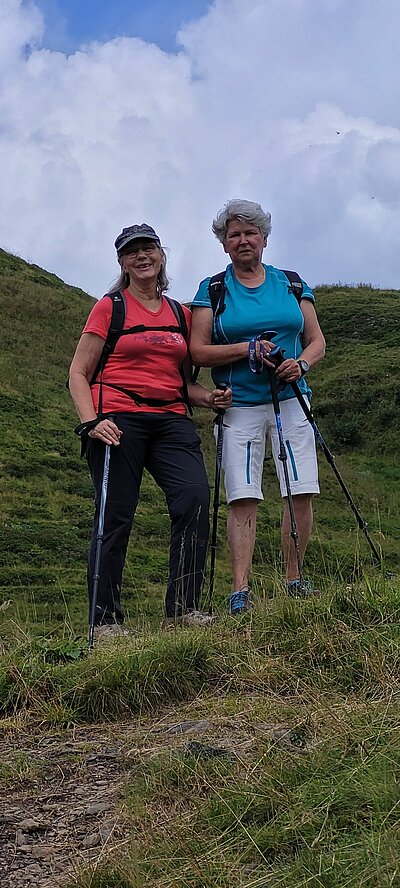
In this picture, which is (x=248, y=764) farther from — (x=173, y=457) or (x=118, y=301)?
(x=118, y=301)

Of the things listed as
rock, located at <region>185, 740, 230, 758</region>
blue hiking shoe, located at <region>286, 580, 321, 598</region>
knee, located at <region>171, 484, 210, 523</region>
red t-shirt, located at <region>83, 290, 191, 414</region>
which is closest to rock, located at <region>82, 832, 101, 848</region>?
rock, located at <region>185, 740, 230, 758</region>

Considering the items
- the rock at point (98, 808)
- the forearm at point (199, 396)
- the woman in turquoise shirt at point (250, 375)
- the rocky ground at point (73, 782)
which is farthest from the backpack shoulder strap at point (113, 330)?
the rock at point (98, 808)

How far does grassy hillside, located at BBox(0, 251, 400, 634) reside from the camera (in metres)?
11.7

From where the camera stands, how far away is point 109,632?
16.8ft

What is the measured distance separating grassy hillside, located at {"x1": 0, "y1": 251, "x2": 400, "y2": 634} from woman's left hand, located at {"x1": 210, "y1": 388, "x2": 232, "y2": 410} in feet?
3.20

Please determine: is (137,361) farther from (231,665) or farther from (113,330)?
(231,665)

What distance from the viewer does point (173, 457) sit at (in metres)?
5.62

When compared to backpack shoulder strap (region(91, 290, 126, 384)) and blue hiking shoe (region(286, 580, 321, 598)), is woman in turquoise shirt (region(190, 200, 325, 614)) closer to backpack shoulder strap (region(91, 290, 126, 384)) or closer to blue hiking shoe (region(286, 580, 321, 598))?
blue hiking shoe (region(286, 580, 321, 598))

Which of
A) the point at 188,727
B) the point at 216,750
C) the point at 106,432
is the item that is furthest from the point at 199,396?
the point at 216,750

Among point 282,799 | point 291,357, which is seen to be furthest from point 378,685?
point 291,357

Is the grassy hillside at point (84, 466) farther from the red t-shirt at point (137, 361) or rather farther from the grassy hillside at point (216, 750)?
the red t-shirt at point (137, 361)

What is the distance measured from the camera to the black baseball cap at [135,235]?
18.7 ft

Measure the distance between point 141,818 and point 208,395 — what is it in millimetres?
3214

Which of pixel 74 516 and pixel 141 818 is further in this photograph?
pixel 74 516
